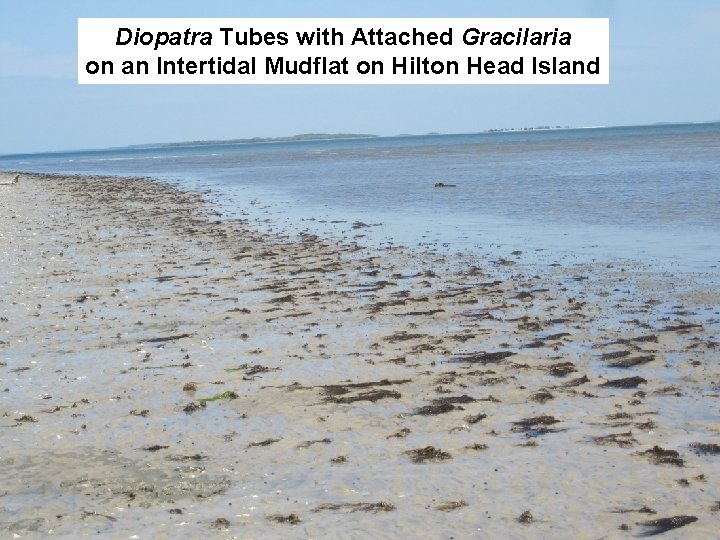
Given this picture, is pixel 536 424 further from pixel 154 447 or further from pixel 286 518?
pixel 154 447

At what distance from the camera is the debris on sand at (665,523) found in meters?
5.57

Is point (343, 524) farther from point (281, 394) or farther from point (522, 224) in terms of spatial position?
point (522, 224)

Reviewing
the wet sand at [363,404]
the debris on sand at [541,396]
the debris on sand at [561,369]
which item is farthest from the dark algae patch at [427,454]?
the debris on sand at [561,369]

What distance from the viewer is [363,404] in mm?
8383

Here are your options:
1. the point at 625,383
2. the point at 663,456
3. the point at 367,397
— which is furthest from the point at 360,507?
the point at 625,383

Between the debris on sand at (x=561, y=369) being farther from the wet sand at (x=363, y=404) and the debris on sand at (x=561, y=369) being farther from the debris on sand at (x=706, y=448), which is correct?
the debris on sand at (x=706, y=448)

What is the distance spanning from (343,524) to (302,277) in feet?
33.4

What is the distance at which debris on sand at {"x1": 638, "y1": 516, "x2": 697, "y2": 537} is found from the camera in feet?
18.3

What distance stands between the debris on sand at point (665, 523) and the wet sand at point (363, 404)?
0.06ft

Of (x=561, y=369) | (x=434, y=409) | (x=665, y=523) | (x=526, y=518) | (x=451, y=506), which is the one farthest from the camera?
(x=561, y=369)

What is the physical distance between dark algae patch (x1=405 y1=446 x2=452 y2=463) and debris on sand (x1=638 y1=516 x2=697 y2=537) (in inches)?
66.7

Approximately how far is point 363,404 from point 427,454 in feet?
4.78

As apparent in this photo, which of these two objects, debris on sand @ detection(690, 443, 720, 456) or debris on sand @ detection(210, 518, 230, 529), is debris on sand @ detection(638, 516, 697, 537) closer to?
debris on sand @ detection(690, 443, 720, 456)

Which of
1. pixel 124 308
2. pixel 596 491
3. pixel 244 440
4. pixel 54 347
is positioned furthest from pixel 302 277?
pixel 596 491
